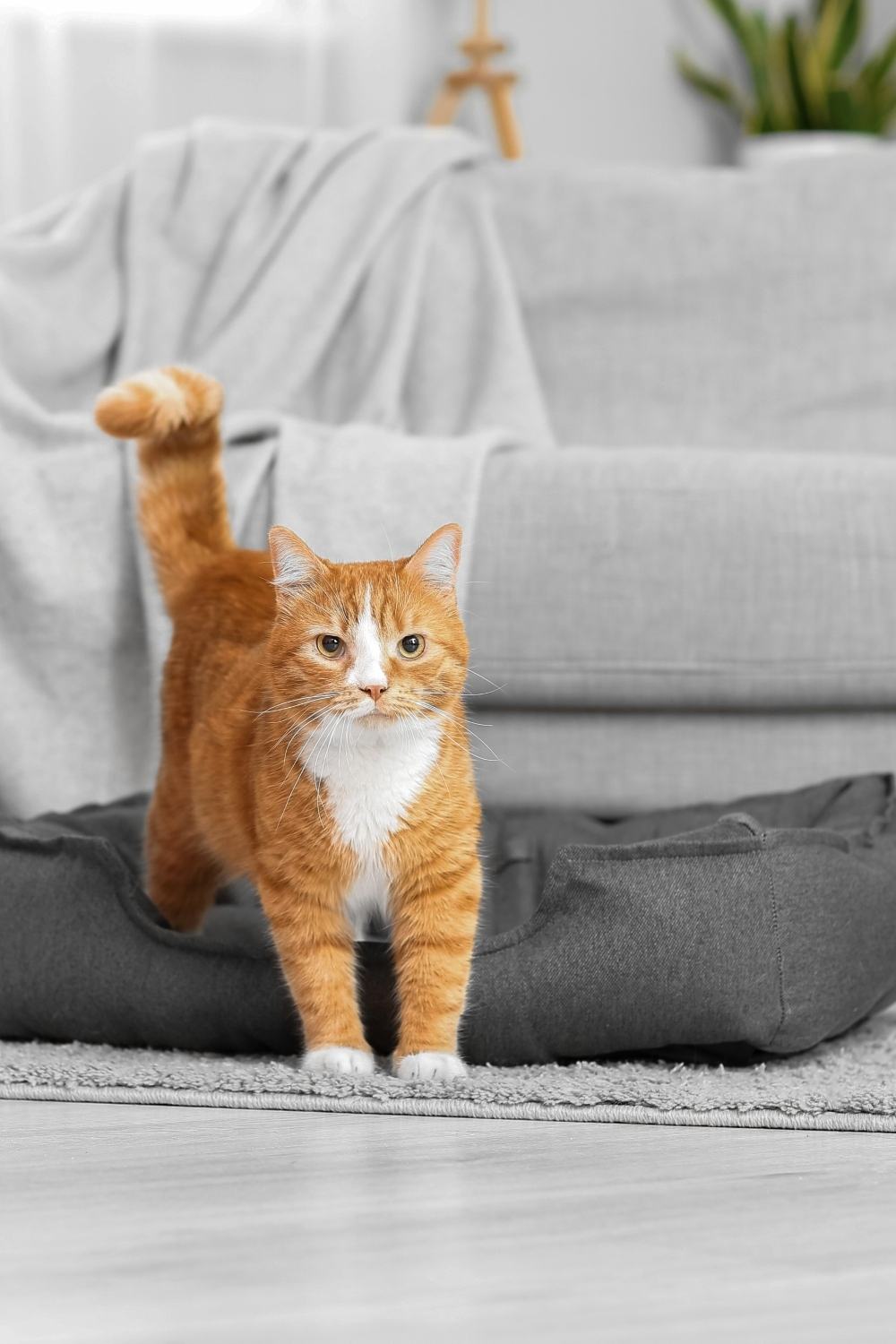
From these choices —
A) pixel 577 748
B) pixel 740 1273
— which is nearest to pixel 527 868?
pixel 577 748

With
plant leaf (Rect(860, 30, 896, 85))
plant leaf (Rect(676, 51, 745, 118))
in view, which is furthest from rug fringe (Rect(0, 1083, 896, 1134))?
plant leaf (Rect(676, 51, 745, 118))

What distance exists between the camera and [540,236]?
267 cm

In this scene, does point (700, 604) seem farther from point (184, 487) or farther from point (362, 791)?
point (362, 791)

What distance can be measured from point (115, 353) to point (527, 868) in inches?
51.1

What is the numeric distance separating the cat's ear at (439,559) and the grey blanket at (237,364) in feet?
2.09

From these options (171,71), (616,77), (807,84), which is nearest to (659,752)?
(171,71)

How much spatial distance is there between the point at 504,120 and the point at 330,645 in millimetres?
2716

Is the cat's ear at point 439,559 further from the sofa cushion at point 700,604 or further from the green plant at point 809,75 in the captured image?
the green plant at point 809,75

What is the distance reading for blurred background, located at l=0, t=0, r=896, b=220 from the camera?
3.14m

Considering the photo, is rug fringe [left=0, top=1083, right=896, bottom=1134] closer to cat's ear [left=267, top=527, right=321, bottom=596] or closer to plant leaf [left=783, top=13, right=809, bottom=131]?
cat's ear [left=267, top=527, right=321, bottom=596]

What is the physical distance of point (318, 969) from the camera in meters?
1.21

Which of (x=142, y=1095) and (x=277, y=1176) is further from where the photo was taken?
(x=142, y=1095)

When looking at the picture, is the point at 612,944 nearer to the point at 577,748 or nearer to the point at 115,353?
the point at 577,748

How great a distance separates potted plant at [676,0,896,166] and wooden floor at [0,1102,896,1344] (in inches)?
128
